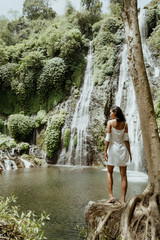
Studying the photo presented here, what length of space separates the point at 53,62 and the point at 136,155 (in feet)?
46.4

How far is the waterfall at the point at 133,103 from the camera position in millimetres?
12531

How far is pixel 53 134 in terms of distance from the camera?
59.0 feet

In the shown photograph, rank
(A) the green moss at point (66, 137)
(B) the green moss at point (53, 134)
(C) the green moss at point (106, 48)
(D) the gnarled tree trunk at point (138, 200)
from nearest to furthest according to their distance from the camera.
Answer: (D) the gnarled tree trunk at point (138, 200) → (A) the green moss at point (66, 137) → (B) the green moss at point (53, 134) → (C) the green moss at point (106, 48)

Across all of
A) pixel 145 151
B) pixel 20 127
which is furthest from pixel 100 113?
pixel 145 151

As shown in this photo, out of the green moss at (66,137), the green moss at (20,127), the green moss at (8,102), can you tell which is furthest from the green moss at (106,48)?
the green moss at (8,102)

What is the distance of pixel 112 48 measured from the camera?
1992cm

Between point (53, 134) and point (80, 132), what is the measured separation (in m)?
2.60

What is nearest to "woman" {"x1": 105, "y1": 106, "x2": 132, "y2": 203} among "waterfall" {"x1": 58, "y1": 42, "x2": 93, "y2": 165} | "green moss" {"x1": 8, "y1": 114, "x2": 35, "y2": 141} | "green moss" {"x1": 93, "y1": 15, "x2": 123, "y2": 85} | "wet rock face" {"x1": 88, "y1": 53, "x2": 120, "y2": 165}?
"wet rock face" {"x1": 88, "y1": 53, "x2": 120, "y2": 165}

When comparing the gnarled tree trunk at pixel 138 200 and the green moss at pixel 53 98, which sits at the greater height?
the green moss at pixel 53 98

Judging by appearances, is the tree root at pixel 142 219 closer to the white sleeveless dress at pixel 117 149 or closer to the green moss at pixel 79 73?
the white sleeveless dress at pixel 117 149

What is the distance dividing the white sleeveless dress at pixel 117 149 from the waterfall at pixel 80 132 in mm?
12297

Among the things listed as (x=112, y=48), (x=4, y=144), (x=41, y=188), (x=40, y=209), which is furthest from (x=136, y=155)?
(x=112, y=48)

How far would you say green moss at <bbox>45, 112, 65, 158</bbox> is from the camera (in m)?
17.8

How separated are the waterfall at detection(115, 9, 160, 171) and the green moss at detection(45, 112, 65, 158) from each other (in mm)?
5582
